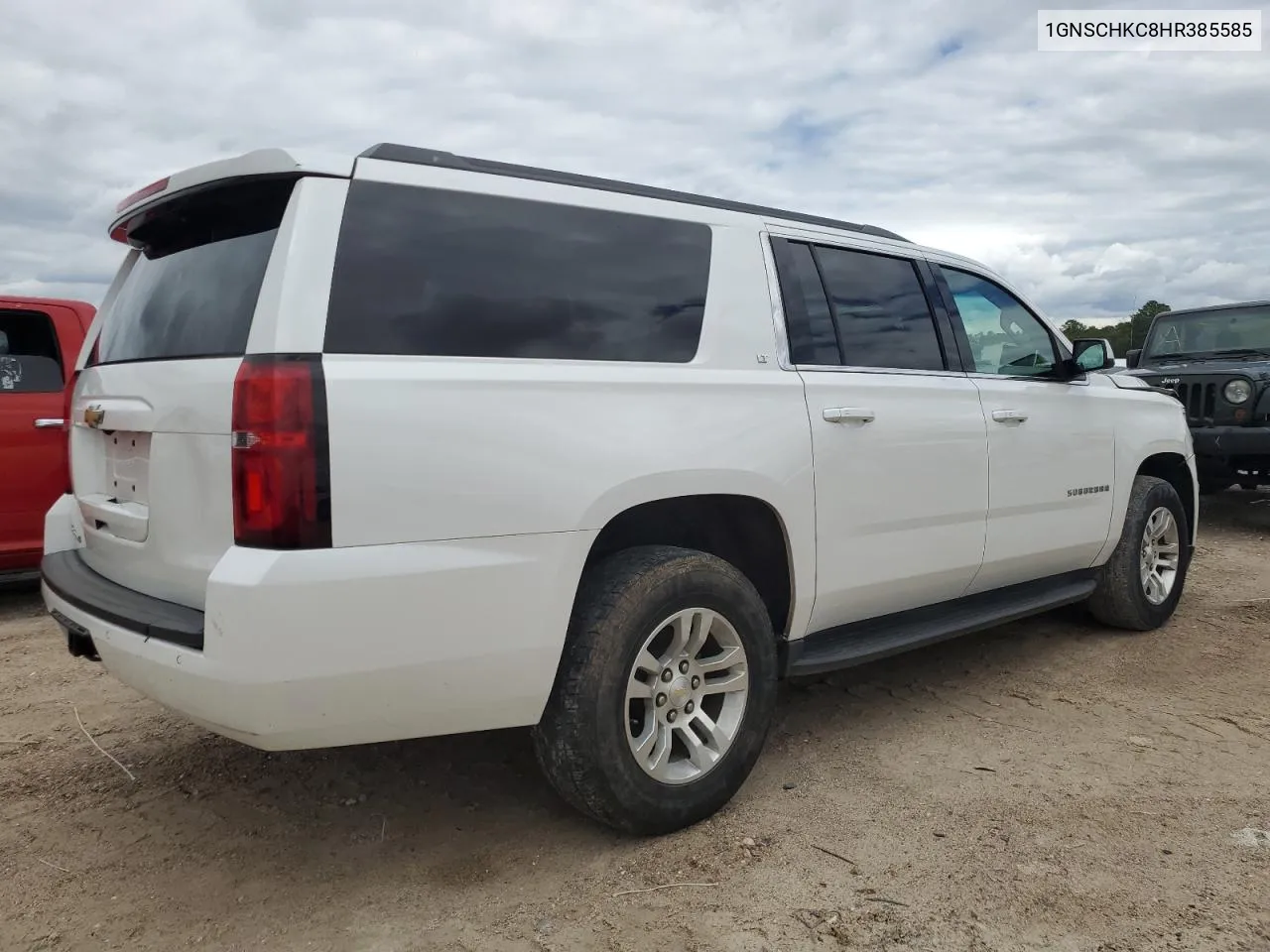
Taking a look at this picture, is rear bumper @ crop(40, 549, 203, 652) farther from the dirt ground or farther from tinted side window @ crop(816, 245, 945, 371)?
tinted side window @ crop(816, 245, 945, 371)

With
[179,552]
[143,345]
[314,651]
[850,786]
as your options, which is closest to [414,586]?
[314,651]

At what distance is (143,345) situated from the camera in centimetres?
287

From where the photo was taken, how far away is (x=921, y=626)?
12.3ft

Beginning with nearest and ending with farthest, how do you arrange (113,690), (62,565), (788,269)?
(62,565) < (788,269) < (113,690)

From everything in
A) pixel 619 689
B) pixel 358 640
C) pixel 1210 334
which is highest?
pixel 1210 334

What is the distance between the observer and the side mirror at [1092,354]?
178 inches

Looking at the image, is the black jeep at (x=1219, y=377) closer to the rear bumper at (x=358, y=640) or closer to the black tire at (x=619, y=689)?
the black tire at (x=619, y=689)

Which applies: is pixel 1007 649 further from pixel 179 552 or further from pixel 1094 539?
pixel 179 552

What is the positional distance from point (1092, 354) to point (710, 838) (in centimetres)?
297

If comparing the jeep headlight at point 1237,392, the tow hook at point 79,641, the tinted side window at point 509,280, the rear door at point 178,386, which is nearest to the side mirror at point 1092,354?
the tinted side window at point 509,280

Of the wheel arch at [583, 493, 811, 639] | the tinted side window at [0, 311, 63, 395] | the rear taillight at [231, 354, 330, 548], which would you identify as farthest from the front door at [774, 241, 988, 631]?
the tinted side window at [0, 311, 63, 395]

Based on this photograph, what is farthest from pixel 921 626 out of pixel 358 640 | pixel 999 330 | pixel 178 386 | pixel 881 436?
pixel 178 386

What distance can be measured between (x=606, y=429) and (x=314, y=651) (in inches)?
36.9

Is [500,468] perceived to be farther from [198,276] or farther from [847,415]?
[847,415]
